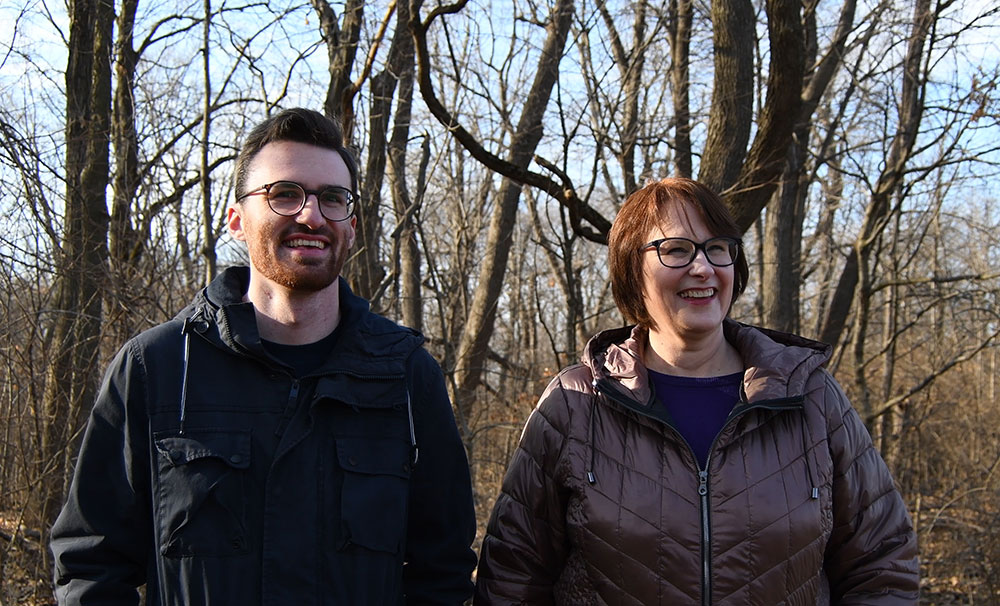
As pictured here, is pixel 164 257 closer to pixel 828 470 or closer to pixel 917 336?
pixel 828 470

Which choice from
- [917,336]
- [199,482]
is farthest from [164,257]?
[917,336]

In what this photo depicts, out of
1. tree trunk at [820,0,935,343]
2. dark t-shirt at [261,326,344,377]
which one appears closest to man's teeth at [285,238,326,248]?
dark t-shirt at [261,326,344,377]

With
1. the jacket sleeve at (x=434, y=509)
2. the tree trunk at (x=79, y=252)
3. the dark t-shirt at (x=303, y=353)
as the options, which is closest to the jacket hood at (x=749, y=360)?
the jacket sleeve at (x=434, y=509)

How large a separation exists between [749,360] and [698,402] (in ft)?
0.66

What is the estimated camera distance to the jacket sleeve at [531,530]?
2.38 metres

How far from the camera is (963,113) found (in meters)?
6.80

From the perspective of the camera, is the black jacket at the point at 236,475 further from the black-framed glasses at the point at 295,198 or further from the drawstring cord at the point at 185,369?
the black-framed glasses at the point at 295,198

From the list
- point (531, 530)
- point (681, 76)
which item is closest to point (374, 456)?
point (531, 530)

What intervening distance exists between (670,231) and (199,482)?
148 cm

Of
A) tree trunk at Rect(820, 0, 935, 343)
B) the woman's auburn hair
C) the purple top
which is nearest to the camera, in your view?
the purple top

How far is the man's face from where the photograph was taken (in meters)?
2.13

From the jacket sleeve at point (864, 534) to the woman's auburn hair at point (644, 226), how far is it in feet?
1.86

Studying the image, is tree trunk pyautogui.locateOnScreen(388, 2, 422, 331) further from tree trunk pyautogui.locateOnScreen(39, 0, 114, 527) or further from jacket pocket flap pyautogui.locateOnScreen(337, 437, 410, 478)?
jacket pocket flap pyautogui.locateOnScreen(337, 437, 410, 478)

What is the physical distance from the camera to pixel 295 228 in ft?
7.00
